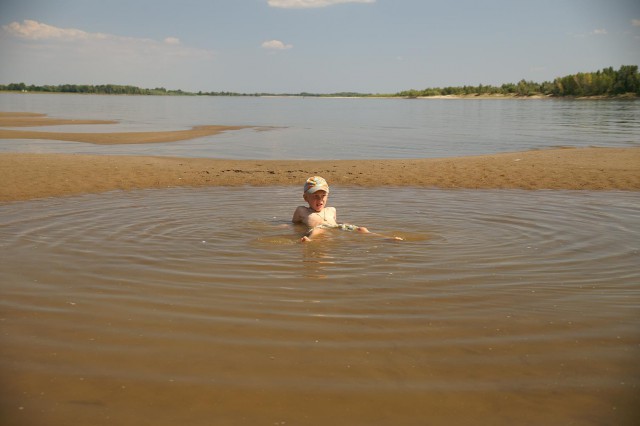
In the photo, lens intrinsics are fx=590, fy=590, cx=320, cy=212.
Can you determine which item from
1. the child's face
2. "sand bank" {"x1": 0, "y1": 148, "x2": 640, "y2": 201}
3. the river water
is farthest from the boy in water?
"sand bank" {"x1": 0, "y1": 148, "x2": 640, "y2": 201}

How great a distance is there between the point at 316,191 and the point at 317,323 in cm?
428

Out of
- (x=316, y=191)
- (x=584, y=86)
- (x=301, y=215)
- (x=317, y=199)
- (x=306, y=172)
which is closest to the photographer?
(x=316, y=191)

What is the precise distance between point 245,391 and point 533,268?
4.30 m

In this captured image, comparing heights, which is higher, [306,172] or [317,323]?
[306,172]

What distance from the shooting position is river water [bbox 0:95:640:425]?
3.71 meters

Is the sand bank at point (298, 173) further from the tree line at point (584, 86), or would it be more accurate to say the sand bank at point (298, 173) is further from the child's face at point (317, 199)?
the tree line at point (584, 86)

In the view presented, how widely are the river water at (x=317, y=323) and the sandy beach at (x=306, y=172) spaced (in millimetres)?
4331

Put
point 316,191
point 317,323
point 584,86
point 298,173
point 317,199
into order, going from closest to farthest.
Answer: point 317,323 → point 316,191 → point 317,199 → point 298,173 → point 584,86

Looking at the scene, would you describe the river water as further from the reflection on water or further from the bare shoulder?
the bare shoulder

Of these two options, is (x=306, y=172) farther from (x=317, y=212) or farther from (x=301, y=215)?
(x=317, y=212)

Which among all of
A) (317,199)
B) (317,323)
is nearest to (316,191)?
(317,199)

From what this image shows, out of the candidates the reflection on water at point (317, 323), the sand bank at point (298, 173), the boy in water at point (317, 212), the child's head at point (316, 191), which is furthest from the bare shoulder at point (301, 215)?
the sand bank at point (298, 173)

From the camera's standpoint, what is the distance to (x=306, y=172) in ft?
52.8

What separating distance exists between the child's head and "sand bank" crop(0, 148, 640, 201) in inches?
205
